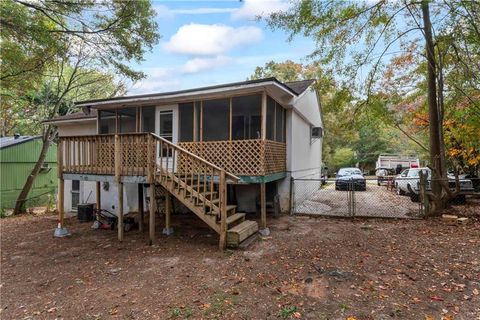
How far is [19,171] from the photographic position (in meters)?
17.6

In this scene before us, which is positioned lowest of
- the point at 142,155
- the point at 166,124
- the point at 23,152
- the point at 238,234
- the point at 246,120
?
the point at 238,234

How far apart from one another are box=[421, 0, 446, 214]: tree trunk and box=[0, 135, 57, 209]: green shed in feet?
59.1

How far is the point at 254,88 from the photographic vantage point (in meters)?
7.84

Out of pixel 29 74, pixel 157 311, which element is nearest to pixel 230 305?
pixel 157 311

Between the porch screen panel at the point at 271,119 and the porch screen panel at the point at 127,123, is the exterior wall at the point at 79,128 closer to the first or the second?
the porch screen panel at the point at 127,123

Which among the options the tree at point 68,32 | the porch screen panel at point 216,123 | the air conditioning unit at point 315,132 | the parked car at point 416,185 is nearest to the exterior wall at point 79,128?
the tree at point 68,32

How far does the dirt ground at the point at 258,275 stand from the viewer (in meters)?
3.91

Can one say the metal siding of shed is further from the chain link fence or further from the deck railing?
the chain link fence

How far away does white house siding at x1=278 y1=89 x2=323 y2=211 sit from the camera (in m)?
10.4

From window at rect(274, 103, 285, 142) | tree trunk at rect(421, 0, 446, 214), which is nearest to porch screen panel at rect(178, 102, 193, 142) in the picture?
window at rect(274, 103, 285, 142)

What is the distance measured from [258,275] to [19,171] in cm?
1875

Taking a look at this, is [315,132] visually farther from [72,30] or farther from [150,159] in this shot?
[72,30]

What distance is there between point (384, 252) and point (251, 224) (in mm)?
3021

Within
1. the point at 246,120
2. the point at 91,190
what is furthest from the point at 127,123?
the point at 246,120
